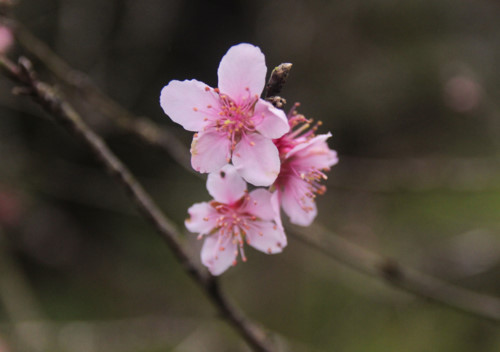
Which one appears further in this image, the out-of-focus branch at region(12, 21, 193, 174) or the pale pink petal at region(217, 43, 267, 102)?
the out-of-focus branch at region(12, 21, 193, 174)

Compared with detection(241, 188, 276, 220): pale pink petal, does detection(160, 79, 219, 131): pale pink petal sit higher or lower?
higher

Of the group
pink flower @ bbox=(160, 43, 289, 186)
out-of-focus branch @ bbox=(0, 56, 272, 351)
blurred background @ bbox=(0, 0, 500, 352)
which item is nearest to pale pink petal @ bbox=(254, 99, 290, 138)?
pink flower @ bbox=(160, 43, 289, 186)

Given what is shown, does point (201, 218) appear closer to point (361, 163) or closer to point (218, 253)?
point (218, 253)

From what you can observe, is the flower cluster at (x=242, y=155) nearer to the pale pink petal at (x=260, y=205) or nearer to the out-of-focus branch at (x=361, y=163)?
the pale pink petal at (x=260, y=205)

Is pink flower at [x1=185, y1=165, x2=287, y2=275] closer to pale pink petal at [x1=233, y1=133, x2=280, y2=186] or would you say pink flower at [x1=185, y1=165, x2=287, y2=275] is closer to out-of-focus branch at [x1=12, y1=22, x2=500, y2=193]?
pale pink petal at [x1=233, y1=133, x2=280, y2=186]

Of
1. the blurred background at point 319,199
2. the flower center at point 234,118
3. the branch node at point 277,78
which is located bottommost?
the blurred background at point 319,199

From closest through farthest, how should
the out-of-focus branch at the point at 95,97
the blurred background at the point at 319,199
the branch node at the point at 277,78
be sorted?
the branch node at the point at 277,78 < the out-of-focus branch at the point at 95,97 < the blurred background at the point at 319,199

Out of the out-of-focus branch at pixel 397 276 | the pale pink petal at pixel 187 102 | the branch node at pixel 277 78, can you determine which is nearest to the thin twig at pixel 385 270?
the out-of-focus branch at pixel 397 276
